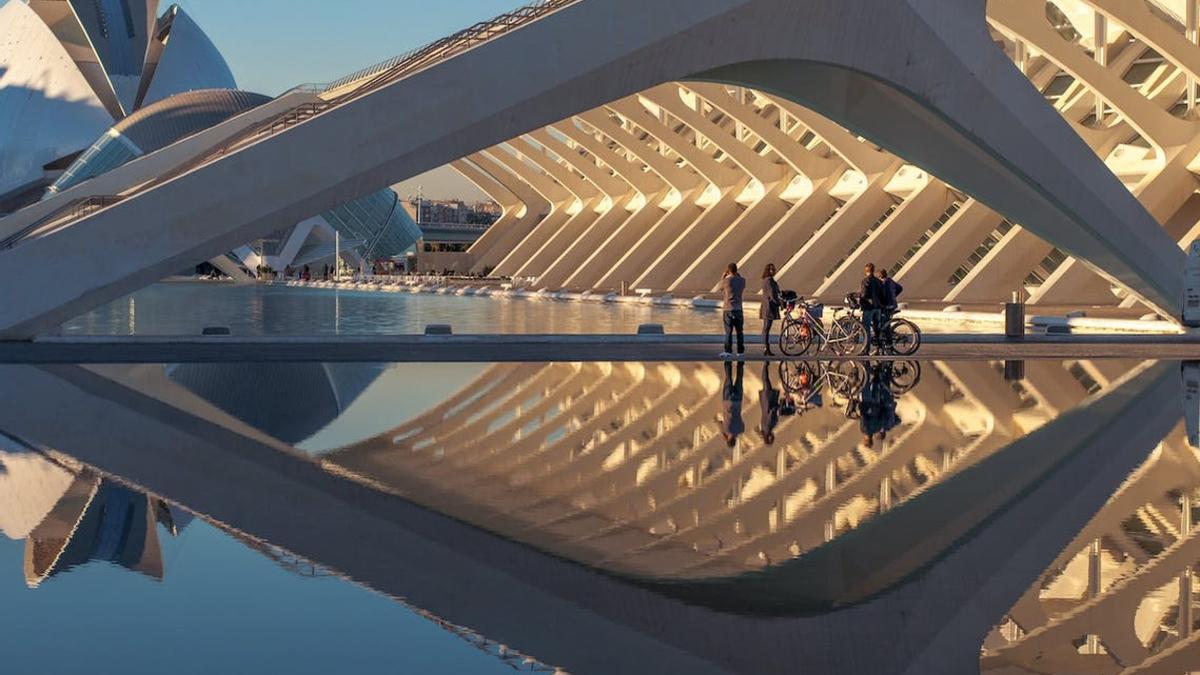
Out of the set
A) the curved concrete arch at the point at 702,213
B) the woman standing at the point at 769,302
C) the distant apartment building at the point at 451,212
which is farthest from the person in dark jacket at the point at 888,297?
the distant apartment building at the point at 451,212

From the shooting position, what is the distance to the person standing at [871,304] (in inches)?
743

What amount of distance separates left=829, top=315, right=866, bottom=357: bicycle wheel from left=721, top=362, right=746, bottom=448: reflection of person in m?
2.45

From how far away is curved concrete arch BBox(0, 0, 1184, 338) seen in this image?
1834 centimetres

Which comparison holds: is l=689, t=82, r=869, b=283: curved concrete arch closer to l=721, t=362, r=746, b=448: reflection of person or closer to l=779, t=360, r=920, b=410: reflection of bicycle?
l=779, t=360, r=920, b=410: reflection of bicycle

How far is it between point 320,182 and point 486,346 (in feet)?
9.12

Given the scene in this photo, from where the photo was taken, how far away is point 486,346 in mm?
19328

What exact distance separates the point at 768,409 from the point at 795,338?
7021 mm

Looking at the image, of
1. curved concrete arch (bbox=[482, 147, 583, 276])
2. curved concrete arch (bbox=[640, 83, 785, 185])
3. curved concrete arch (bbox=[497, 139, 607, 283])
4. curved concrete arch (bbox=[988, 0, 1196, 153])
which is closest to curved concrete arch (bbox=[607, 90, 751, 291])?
curved concrete arch (bbox=[640, 83, 785, 185])

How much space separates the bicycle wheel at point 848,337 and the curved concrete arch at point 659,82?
3988 millimetres

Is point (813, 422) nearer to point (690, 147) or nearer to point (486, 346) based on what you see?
point (486, 346)

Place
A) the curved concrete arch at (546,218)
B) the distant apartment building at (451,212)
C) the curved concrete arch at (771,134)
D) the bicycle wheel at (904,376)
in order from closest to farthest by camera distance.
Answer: the bicycle wheel at (904,376) → the curved concrete arch at (771,134) → the curved concrete arch at (546,218) → the distant apartment building at (451,212)

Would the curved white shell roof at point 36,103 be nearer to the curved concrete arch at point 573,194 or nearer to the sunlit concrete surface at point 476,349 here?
the curved concrete arch at point 573,194

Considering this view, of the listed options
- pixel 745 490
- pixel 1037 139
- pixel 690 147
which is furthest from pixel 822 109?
pixel 690 147

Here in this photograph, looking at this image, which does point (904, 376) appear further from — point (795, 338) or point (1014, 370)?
point (795, 338)
